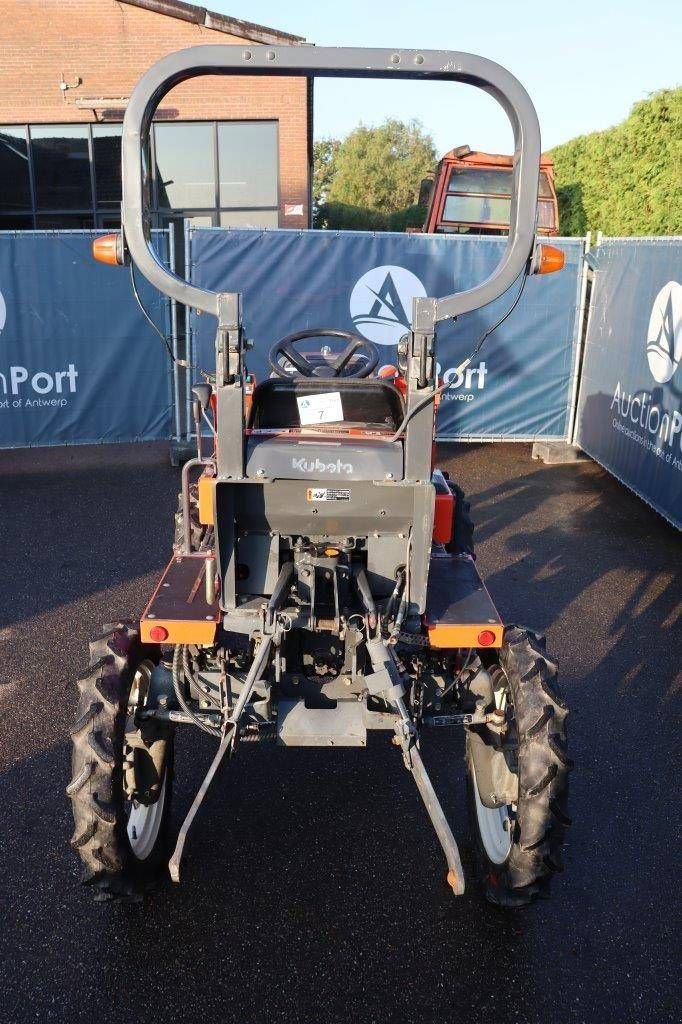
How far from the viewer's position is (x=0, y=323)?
8.76 meters

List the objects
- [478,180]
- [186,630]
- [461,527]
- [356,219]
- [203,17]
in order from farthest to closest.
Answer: [356,219], [203,17], [478,180], [461,527], [186,630]

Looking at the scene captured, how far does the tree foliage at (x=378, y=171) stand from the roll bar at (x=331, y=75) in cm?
3635

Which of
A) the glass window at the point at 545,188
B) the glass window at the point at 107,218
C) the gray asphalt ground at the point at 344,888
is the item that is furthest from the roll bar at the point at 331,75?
the glass window at the point at 107,218

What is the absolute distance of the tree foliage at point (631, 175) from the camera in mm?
12203

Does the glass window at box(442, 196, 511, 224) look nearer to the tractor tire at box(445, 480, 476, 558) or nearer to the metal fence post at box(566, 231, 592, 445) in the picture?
the metal fence post at box(566, 231, 592, 445)

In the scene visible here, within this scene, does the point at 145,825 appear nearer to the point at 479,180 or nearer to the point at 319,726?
the point at 319,726

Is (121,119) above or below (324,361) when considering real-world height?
above

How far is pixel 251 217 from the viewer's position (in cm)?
1589

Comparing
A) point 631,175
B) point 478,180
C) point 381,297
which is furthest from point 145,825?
point 631,175

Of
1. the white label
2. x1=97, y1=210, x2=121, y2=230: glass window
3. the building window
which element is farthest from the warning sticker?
x1=97, y1=210, x2=121, y2=230: glass window

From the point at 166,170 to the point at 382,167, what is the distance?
28.6 metres

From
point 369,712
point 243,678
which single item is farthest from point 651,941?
point 243,678

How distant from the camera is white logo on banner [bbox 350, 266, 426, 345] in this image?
923 cm

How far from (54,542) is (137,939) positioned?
14.5ft
